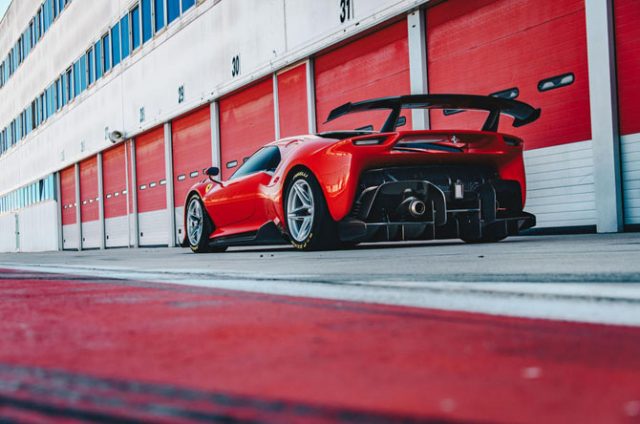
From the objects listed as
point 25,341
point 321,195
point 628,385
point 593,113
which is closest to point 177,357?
point 25,341

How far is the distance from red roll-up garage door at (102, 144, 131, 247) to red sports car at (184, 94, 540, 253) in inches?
649

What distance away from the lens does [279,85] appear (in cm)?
1363

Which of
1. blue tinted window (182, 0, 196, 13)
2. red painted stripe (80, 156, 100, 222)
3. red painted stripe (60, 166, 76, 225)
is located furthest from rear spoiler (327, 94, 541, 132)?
red painted stripe (60, 166, 76, 225)

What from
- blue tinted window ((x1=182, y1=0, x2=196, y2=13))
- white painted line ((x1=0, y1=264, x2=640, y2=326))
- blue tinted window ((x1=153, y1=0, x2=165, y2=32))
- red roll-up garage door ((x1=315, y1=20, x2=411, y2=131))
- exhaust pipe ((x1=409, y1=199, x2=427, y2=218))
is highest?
blue tinted window ((x1=153, y1=0, x2=165, y2=32))

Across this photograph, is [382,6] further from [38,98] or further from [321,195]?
[38,98]

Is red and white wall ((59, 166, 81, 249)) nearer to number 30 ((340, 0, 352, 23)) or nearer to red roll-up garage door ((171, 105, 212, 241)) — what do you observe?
red roll-up garage door ((171, 105, 212, 241))

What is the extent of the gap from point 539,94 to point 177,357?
7.81 meters

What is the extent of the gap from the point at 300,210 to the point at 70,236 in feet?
81.1

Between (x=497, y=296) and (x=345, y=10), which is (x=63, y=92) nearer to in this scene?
(x=345, y=10)

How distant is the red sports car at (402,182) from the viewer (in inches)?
216

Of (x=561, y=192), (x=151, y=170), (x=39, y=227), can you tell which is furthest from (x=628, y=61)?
(x=39, y=227)

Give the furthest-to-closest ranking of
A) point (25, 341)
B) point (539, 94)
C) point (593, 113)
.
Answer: point (539, 94)
point (593, 113)
point (25, 341)

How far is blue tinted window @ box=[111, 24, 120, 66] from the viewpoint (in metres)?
22.9

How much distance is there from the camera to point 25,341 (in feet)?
5.21
